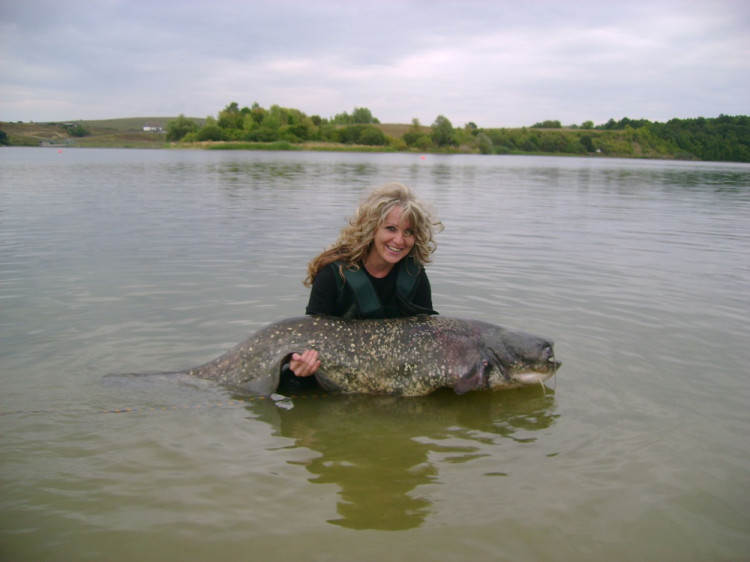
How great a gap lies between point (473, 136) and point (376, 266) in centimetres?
13559

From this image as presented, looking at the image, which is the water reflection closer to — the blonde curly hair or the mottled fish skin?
the mottled fish skin

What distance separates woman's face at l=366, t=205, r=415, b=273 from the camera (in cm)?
525

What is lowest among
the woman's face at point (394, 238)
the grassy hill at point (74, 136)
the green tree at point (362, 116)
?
the woman's face at point (394, 238)

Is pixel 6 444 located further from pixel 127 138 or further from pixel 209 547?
pixel 127 138

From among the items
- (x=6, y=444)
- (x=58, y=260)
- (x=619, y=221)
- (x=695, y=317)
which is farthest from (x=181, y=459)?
(x=619, y=221)

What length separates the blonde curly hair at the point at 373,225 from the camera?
5293mm

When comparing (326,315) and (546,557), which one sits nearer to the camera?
(546,557)

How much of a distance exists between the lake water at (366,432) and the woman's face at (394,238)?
1283mm

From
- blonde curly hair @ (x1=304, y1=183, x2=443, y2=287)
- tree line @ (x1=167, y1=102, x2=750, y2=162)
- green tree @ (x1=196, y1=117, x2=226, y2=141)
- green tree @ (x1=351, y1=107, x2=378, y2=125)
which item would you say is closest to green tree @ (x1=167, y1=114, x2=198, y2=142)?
tree line @ (x1=167, y1=102, x2=750, y2=162)

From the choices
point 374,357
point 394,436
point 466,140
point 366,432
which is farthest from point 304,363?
point 466,140

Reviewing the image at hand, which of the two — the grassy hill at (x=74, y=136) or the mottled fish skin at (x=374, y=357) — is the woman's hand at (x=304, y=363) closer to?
the mottled fish skin at (x=374, y=357)

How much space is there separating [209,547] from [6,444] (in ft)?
6.66

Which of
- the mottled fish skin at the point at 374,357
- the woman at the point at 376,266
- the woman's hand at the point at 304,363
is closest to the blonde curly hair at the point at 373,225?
the woman at the point at 376,266

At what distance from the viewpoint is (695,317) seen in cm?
759
